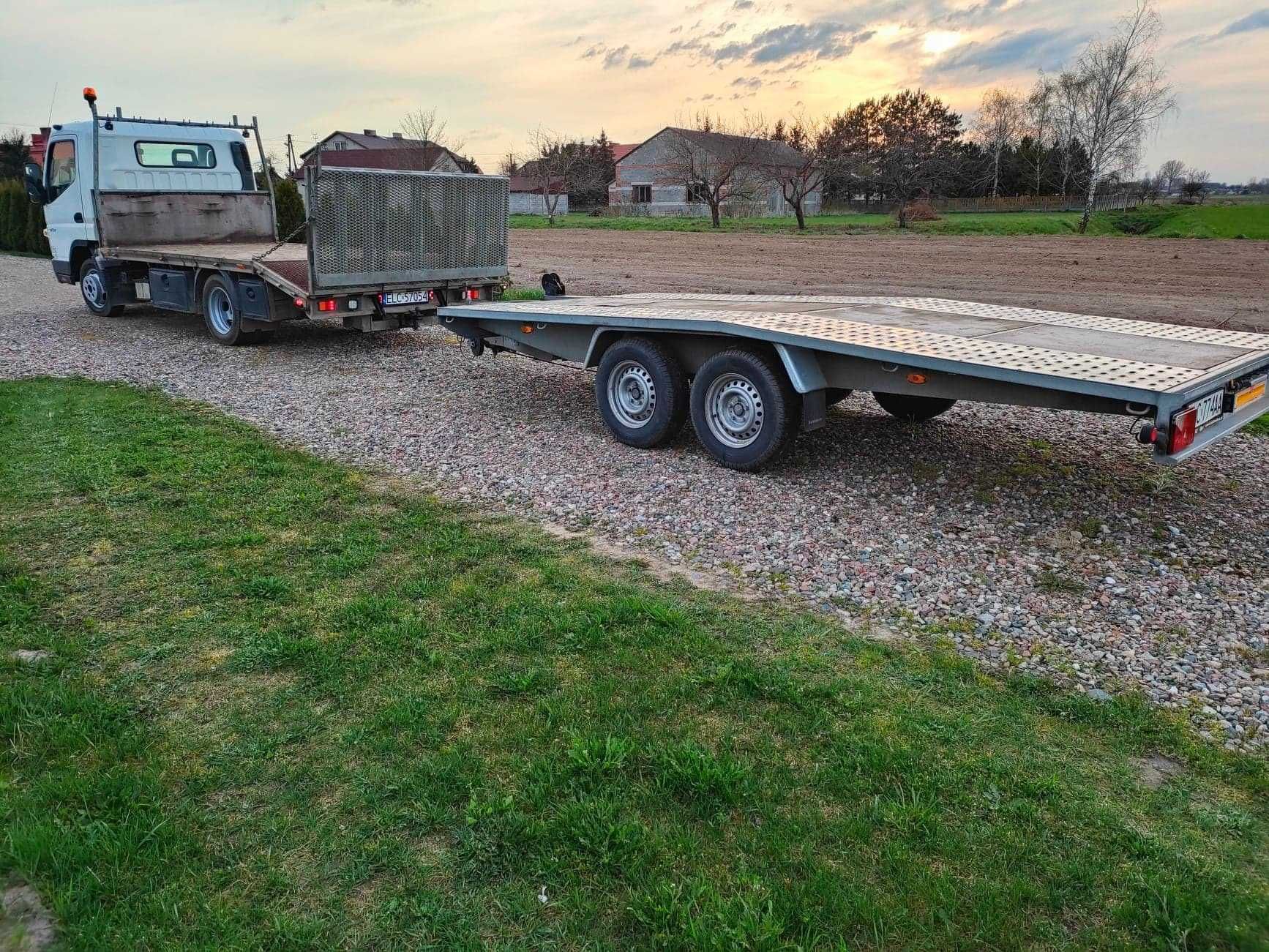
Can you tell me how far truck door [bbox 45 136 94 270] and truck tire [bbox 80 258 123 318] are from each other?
0.33 metres

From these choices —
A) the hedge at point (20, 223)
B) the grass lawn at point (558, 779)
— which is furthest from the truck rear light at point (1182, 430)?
the hedge at point (20, 223)

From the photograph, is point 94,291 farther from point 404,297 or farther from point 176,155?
point 404,297

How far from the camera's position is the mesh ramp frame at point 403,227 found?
33.1 ft

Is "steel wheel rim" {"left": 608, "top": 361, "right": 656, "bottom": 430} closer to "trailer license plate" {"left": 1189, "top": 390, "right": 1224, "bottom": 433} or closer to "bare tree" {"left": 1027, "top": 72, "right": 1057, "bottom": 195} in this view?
"trailer license plate" {"left": 1189, "top": 390, "right": 1224, "bottom": 433}

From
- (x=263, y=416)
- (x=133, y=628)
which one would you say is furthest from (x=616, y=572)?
(x=263, y=416)

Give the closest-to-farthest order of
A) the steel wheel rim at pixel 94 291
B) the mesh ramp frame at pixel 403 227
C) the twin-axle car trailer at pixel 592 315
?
the twin-axle car trailer at pixel 592 315 < the mesh ramp frame at pixel 403 227 < the steel wheel rim at pixel 94 291

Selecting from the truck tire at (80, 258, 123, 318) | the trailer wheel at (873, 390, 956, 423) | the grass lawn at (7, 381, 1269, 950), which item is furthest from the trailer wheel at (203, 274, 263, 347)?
the trailer wheel at (873, 390, 956, 423)

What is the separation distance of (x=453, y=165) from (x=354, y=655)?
54771 mm

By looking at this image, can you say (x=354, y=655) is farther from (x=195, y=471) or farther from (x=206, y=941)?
(x=195, y=471)

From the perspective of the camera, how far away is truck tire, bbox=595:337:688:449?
7.01 metres

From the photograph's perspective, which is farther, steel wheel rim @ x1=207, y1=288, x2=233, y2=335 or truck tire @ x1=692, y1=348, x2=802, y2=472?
steel wheel rim @ x1=207, y1=288, x2=233, y2=335

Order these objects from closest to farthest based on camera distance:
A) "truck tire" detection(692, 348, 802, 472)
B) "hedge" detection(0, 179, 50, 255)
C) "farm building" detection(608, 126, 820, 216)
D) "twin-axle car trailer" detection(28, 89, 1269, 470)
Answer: "twin-axle car trailer" detection(28, 89, 1269, 470)
"truck tire" detection(692, 348, 802, 472)
"hedge" detection(0, 179, 50, 255)
"farm building" detection(608, 126, 820, 216)

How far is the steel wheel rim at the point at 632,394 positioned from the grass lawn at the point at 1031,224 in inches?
1373

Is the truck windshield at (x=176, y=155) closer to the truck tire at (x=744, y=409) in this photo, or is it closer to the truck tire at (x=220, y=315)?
the truck tire at (x=220, y=315)
